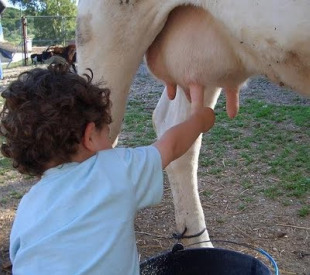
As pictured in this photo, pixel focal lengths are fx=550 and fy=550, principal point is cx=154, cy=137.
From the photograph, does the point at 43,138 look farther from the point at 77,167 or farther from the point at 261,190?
the point at 261,190

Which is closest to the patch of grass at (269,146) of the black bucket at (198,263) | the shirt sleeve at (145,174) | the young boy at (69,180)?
the black bucket at (198,263)

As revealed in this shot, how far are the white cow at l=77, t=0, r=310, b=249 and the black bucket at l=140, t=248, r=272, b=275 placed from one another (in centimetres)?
46

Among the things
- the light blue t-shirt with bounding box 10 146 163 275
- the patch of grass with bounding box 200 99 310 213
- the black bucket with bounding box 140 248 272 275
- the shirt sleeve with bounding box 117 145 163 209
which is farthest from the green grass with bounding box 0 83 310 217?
the light blue t-shirt with bounding box 10 146 163 275

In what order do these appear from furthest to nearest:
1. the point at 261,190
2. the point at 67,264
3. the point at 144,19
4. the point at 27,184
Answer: the point at 27,184 → the point at 261,190 → the point at 144,19 → the point at 67,264

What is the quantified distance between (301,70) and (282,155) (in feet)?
6.95

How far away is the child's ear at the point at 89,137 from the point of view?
1.30 metres

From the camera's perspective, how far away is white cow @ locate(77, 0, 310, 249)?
163 centimetres

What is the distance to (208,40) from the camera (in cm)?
193

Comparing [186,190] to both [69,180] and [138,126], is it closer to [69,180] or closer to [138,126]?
[69,180]


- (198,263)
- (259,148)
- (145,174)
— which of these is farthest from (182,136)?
(259,148)

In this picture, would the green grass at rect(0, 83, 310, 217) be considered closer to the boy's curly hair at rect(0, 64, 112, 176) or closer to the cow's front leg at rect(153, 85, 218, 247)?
the cow's front leg at rect(153, 85, 218, 247)

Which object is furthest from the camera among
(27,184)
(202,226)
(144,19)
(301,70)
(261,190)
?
(27,184)

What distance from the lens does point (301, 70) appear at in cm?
173

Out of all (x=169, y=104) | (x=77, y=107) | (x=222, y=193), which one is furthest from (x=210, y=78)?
(x=222, y=193)
